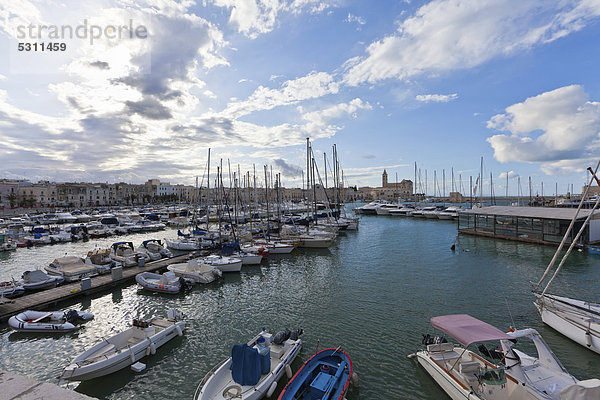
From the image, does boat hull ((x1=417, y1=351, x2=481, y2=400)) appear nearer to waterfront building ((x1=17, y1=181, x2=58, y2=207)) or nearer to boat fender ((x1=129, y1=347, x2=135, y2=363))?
boat fender ((x1=129, y1=347, x2=135, y2=363))

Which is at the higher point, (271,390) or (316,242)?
(316,242)

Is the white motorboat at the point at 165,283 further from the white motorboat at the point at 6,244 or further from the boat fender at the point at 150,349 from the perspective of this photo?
the white motorboat at the point at 6,244

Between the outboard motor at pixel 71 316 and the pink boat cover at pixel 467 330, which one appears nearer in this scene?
the pink boat cover at pixel 467 330

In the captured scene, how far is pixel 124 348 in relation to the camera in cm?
1173

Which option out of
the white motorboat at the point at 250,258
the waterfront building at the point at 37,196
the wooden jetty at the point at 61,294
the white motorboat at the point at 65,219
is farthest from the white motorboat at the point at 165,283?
the waterfront building at the point at 37,196

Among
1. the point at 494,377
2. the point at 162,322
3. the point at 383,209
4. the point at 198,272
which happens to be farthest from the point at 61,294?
the point at 383,209

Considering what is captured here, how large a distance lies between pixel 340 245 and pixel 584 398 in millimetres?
33424

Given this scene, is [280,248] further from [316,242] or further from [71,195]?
[71,195]

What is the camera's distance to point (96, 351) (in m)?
11.5

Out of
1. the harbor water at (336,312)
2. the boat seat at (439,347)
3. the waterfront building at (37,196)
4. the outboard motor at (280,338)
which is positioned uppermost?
the waterfront building at (37,196)

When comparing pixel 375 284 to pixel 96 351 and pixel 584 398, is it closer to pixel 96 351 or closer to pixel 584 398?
pixel 584 398

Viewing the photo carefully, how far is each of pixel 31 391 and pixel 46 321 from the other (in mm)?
16722

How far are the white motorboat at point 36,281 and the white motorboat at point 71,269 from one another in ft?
4.21

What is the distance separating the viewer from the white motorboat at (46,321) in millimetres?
14391
